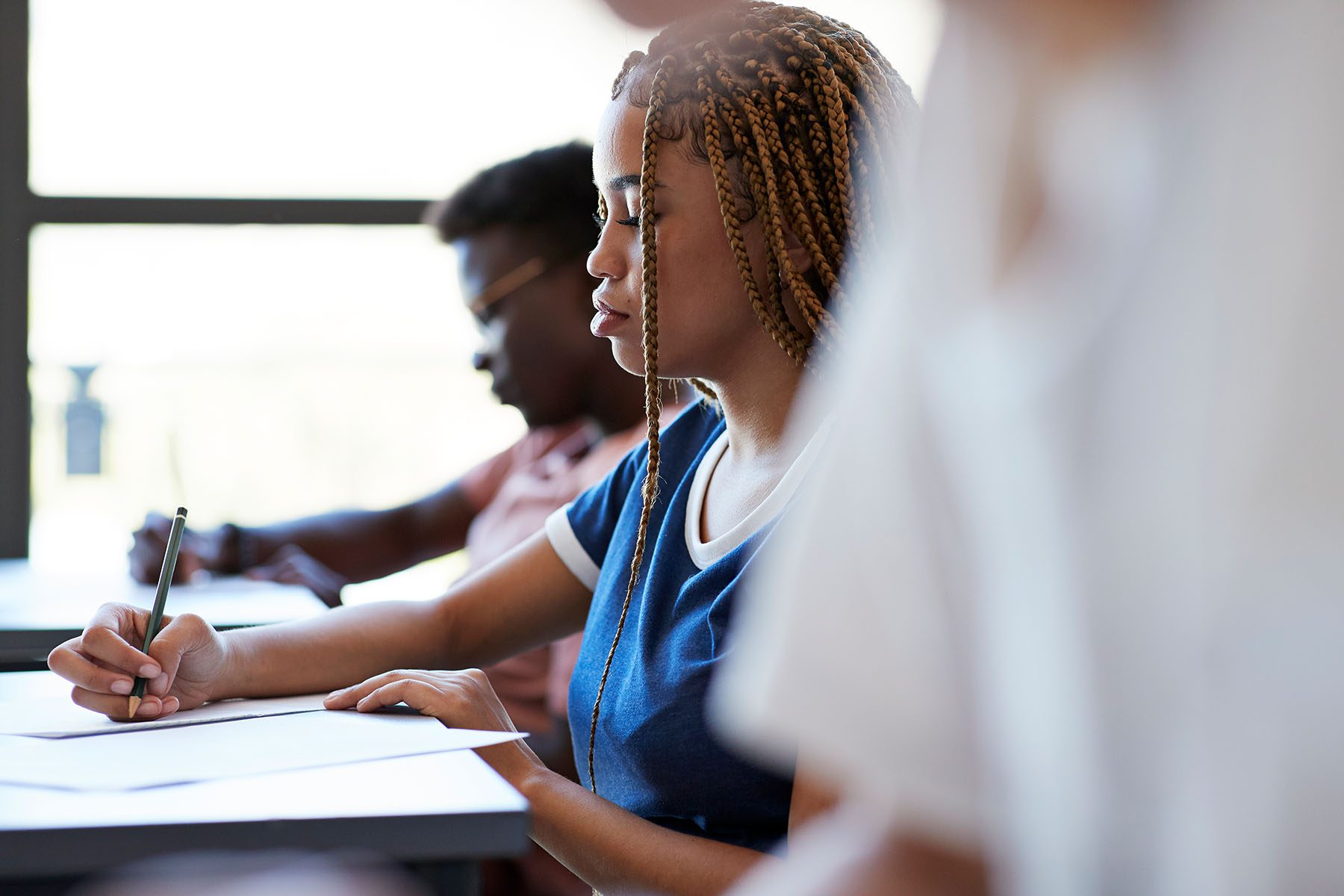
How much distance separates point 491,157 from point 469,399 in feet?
1.79

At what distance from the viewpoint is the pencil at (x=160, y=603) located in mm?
899

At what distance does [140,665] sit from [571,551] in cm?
47

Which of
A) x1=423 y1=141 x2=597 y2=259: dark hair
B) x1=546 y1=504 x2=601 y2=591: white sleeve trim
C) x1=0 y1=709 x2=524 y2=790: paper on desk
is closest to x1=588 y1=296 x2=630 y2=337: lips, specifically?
x1=546 y1=504 x2=601 y2=591: white sleeve trim

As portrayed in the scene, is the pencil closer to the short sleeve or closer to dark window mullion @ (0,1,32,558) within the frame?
the short sleeve

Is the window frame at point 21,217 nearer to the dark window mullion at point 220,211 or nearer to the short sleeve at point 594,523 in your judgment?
the dark window mullion at point 220,211

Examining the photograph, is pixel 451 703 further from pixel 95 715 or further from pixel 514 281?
pixel 514 281

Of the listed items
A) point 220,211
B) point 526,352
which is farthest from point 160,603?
point 220,211

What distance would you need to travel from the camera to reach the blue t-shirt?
890 millimetres

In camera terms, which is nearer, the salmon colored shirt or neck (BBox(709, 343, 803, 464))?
neck (BBox(709, 343, 803, 464))

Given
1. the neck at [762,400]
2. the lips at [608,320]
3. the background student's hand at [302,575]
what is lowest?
→ the background student's hand at [302,575]

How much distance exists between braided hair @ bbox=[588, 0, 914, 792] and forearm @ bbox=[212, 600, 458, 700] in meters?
0.23

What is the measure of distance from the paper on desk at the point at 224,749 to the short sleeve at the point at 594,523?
374 mm

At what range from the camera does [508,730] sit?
0.94 metres

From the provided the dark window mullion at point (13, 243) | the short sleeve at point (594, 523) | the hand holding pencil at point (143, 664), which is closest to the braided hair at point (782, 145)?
the short sleeve at point (594, 523)
